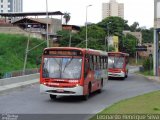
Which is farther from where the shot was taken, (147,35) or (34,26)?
(147,35)

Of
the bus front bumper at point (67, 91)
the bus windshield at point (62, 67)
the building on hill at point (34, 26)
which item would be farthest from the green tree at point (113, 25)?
the bus front bumper at point (67, 91)

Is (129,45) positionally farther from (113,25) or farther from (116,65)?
(116,65)

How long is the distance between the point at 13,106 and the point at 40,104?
1.50 m

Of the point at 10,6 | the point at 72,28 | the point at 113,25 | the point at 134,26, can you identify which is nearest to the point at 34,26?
the point at 72,28

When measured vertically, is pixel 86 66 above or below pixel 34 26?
below

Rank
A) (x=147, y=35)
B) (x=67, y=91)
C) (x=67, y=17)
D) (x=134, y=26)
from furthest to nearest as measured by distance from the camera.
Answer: (x=134, y=26) < (x=147, y=35) < (x=67, y=17) < (x=67, y=91)

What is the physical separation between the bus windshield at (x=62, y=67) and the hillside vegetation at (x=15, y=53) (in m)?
33.6

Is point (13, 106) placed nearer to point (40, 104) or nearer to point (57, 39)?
point (40, 104)

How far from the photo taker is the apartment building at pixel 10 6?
17938 cm

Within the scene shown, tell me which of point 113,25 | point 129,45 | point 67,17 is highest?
point 67,17

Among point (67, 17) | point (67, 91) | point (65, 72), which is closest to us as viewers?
point (67, 91)

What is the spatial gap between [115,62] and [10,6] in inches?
5833

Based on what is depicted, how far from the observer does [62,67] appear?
21.0 m

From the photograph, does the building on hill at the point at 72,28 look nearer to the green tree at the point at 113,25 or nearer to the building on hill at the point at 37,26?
the building on hill at the point at 37,26
